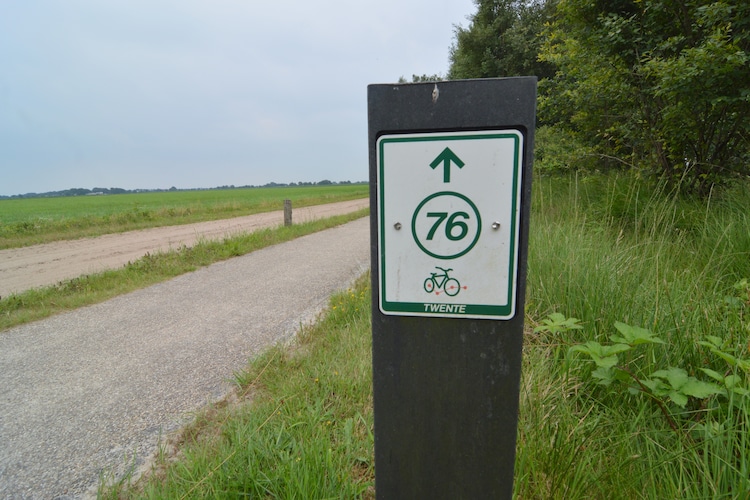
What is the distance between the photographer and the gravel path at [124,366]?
2.13 m

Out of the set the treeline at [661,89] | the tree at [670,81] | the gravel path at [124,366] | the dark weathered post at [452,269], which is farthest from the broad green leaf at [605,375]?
the tree at [670,81]

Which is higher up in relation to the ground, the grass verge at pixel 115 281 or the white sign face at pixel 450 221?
the white sign face at pixel 450 221

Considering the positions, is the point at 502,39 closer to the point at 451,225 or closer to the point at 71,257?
the point at 71,257

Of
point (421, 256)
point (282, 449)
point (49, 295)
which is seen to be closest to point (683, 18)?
point (421, 256)

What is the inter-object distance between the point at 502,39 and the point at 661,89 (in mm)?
14397

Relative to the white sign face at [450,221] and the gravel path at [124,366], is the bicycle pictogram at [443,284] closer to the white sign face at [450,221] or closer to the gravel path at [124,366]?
Result: the white sign face at [450,221]

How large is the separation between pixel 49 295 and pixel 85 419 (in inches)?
151

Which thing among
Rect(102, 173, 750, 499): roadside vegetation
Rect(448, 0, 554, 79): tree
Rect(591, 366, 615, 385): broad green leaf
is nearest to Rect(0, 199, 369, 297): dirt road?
Rect(102, 173, 750, 499): roadside vegetation

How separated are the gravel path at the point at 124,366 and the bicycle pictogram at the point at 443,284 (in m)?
2.18

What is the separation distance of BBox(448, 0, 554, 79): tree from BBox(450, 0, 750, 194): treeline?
9327 mm

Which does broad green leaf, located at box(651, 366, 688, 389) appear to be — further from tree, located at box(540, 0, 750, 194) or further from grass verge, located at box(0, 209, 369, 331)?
grass verge, located at box(0, 209, 369, 331)

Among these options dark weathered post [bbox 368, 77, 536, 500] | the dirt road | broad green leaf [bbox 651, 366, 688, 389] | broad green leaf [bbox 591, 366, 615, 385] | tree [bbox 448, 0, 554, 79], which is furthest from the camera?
tree [bbox 448, 0, 554, 79]

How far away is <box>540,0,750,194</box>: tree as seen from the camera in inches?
149

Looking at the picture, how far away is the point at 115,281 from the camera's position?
5.77 metres
